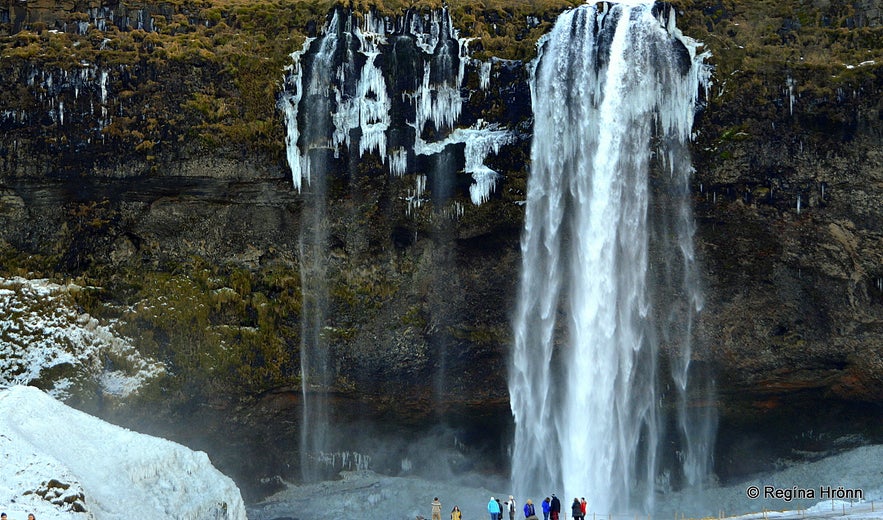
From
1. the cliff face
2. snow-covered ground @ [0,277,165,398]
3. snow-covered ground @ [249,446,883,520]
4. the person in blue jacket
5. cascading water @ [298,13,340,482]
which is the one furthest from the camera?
cascading water @ [298,13,340,482]

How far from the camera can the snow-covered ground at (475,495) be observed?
4319 centimetres

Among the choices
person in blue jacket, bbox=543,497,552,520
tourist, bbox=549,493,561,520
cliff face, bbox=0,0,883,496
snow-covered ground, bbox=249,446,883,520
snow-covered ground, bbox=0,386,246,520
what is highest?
cliff face, bbox=0,0,883,496

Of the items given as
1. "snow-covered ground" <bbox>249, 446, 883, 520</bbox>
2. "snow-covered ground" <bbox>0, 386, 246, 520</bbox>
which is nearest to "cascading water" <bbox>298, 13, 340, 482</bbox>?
"snow-covered ground" <bbox>249, 446, 883, 520</bbox>

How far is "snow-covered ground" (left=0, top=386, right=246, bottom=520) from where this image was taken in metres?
29.2

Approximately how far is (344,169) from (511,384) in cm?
1092

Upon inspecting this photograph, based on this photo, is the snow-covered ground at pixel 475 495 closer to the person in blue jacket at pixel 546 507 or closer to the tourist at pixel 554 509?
the person in blue jacket at pixel 546 507

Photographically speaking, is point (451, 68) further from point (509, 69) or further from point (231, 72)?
point (231, 72)

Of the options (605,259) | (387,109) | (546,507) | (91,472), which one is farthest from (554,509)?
(387,109)

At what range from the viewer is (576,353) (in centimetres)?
4431

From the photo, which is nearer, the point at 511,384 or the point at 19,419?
the point at 19,419

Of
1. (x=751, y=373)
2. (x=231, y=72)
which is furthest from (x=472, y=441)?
(x=231, y=72)

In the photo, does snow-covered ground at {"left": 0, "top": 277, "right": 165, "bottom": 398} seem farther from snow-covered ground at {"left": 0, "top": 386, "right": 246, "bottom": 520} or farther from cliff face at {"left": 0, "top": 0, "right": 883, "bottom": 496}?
snow-covered ground at {"left": 0, "top": 386, "right": 246, "bottom": 520}

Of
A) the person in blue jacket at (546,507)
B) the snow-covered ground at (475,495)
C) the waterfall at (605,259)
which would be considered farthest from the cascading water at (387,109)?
the person in blue jacket at (546,507)

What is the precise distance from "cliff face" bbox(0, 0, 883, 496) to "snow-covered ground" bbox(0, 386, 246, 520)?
8.10m
